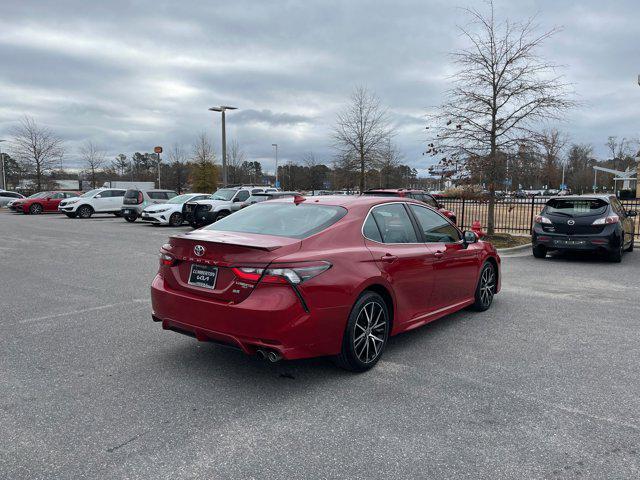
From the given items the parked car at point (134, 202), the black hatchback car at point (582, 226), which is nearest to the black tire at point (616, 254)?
the black hatchback car at point (582, 226)

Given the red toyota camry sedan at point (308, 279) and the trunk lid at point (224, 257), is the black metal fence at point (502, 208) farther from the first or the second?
the trunk lid at point (224, 257)

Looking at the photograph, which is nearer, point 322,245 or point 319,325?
point 319,325

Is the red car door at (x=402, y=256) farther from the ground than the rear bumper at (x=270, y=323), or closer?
farther from the ground

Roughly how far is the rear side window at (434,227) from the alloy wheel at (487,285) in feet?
2.96

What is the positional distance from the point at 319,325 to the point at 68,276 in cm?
674

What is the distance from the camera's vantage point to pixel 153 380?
163 inches

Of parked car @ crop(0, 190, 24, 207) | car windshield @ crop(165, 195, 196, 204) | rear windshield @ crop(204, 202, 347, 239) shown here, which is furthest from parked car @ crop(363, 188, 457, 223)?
parked car @ crop(0, 190, 24, 207)

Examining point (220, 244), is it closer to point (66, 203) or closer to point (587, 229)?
point (587, 229)

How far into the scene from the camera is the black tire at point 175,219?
21906 millimetres

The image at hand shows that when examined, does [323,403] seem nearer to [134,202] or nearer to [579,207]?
[579,207]

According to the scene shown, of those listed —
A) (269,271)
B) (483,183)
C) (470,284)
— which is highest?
(483,183)

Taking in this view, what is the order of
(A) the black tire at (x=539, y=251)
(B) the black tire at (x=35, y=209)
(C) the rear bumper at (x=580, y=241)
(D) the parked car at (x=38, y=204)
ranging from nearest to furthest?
1. (C) the rear bumper at (x=580, y=241)
2. (A) the black tire at (x=539, y=251)
3. (D) the parked car at (x=38, y=204)
4. (B) the black tire at (x=35, y=209)

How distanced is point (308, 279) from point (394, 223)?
1.56m

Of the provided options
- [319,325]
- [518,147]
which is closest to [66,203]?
[518,147]
